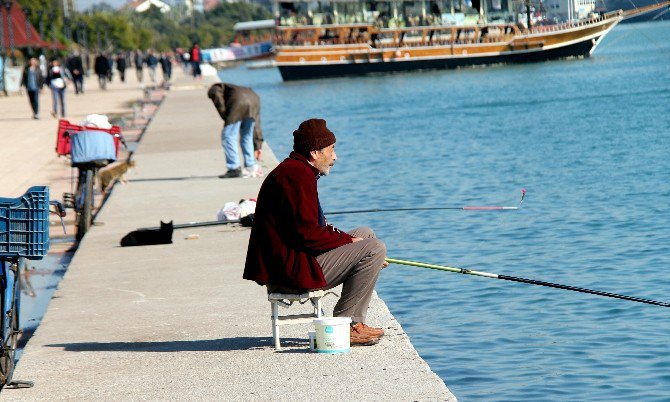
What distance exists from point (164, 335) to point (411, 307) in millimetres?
3260

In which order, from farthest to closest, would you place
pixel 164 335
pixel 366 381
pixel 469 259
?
pixel 469 259
pixel 164 335
pixel 366 381

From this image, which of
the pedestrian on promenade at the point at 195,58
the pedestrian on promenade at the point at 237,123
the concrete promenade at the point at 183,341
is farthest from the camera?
the pedestrian on promenade at the point at 195,58

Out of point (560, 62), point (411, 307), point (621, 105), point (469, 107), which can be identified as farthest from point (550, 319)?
point (560, 62)

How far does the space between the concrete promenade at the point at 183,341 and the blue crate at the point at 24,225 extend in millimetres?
753

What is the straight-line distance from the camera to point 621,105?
4050cm

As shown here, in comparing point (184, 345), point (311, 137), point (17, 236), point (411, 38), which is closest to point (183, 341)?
point (184, 345)

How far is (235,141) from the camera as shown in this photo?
16875 millimetres

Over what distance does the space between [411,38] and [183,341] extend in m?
71.6

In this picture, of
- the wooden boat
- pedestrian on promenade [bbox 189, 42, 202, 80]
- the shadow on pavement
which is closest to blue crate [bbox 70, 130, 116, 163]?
the shadow on pavement

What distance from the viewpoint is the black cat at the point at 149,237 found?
11.9 metres

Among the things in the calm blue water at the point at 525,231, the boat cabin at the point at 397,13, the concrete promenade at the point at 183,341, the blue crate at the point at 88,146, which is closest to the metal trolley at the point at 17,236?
the concrete promenade at the point at 183,341

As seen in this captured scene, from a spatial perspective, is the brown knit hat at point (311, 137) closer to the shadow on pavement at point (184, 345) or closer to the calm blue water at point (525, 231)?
the shadow on pavement at point (184, 345)

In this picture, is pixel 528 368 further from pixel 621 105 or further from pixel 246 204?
pixel 621 105

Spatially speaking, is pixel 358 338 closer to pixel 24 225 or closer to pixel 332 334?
pixel 332 334
